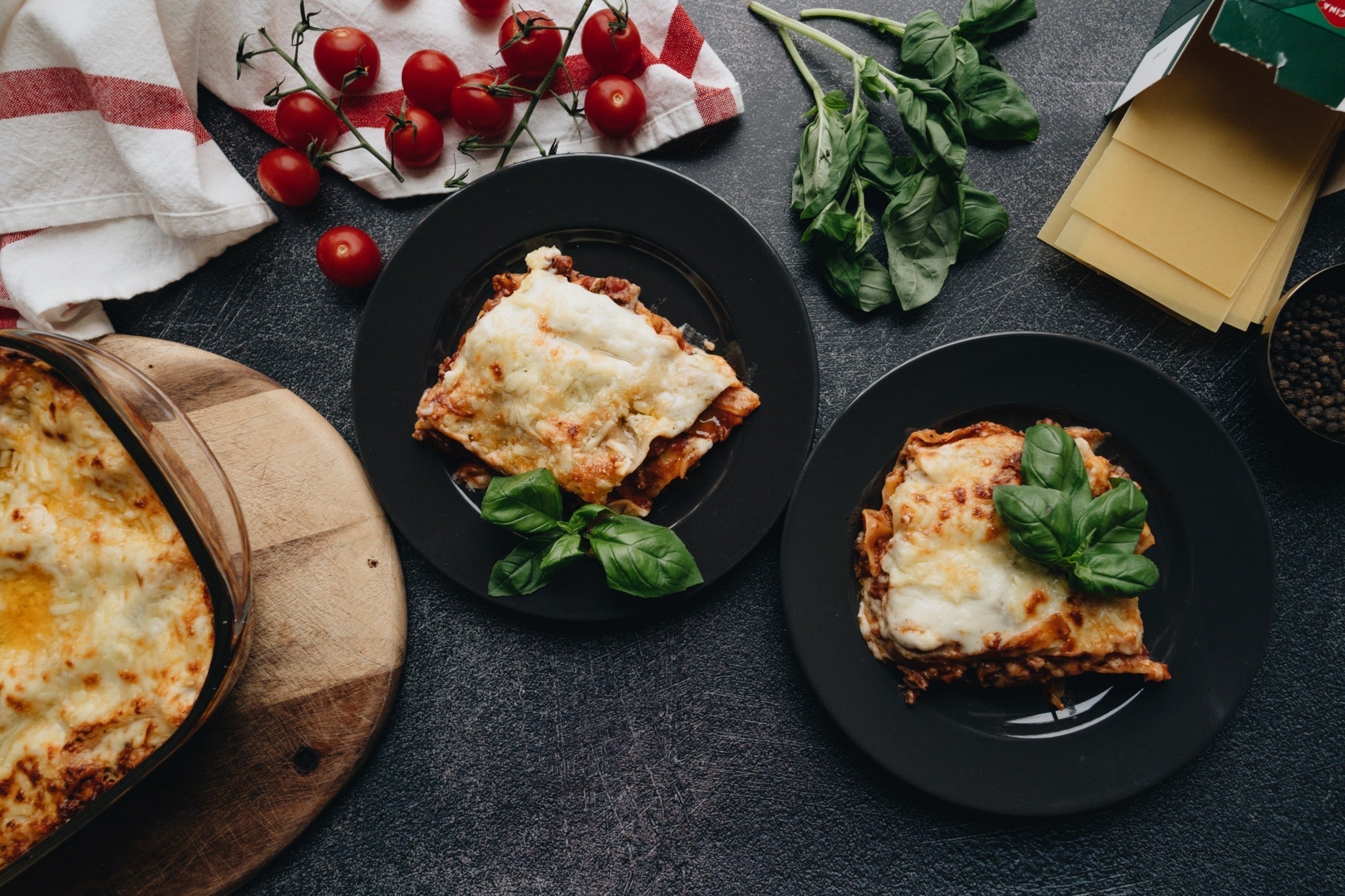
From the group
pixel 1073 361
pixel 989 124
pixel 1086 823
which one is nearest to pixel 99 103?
pixel 989 124

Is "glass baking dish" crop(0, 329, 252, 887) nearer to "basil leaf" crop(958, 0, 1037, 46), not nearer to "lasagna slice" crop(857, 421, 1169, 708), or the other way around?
"lasagna slice" crop(857, 421, 1169, 708)

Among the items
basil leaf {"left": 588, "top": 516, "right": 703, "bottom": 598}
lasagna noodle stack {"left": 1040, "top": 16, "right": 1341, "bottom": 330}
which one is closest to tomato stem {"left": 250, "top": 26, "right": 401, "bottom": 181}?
basil leaf {"left": 588, "top": 516, "right": 703, "bottom": 598}

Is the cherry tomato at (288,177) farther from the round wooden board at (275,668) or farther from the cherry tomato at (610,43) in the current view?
the cherry tomato at (610,43)

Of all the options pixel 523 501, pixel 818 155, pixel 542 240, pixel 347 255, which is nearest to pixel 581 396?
pixel 523 501

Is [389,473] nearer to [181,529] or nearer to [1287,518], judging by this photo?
[181,529]

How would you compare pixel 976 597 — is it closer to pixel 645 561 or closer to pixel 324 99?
pixel 645 561
